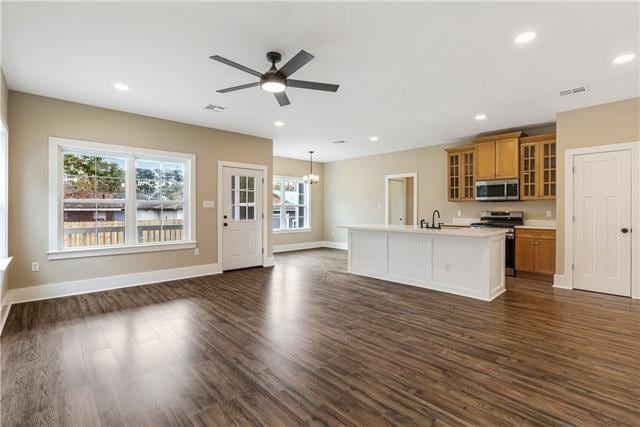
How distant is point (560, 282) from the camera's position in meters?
4.83

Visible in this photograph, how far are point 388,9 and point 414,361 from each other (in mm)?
2825

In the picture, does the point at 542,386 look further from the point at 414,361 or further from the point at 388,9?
the point at 388,9

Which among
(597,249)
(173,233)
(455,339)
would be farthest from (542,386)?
(173,233)

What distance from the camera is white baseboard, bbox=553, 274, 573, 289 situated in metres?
4.77

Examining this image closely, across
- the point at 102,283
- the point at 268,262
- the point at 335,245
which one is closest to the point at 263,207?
the point at 268,262

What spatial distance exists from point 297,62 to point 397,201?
669 cm

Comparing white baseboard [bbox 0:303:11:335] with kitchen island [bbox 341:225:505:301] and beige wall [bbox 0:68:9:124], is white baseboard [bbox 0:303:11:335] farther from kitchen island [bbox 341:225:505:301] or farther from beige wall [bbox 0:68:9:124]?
kitchen island [bbox 341:225:505:301]

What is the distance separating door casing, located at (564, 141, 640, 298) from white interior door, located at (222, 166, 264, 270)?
5.45 m

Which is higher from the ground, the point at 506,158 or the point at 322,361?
the point at 506,158

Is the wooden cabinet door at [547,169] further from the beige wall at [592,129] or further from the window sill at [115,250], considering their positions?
the window sill at [115,250]

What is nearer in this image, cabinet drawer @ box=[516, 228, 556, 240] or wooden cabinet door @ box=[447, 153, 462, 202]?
cabinet drawer @ box=[516, 228, 556, 240]

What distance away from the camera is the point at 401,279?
509 centimetres

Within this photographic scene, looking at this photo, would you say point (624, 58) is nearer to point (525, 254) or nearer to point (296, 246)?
point (525, 254)

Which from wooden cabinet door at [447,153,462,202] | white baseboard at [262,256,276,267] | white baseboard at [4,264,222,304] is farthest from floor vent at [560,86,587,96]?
white baseboard at [4,264,222,304]
